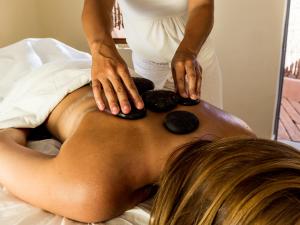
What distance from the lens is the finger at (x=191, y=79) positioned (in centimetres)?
93

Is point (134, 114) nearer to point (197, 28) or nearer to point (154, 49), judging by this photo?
point (197, 28)

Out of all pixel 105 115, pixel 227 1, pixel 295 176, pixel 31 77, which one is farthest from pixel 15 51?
pixel 227 1

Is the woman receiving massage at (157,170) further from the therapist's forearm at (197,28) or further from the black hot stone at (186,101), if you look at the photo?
the therapist's forearm at (197,28)

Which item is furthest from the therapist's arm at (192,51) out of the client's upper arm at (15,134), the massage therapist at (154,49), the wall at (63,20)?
the wall at (63,20)

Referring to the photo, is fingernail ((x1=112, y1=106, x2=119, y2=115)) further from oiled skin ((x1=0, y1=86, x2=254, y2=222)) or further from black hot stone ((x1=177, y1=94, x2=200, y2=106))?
black hot stone ((x1=177, y1=94, x2=200, y2=106))

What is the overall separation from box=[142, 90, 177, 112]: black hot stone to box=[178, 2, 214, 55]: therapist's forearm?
19cm

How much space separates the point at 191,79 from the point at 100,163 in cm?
33

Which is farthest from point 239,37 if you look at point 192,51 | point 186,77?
point 186,77

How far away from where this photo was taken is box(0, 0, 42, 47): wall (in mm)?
2232

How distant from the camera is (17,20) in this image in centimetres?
234

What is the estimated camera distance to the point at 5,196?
33.5 inches

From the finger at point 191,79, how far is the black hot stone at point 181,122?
0.09 m

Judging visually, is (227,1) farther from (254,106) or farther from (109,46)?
(109,46)

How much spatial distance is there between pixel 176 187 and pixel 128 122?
26 centimetres
